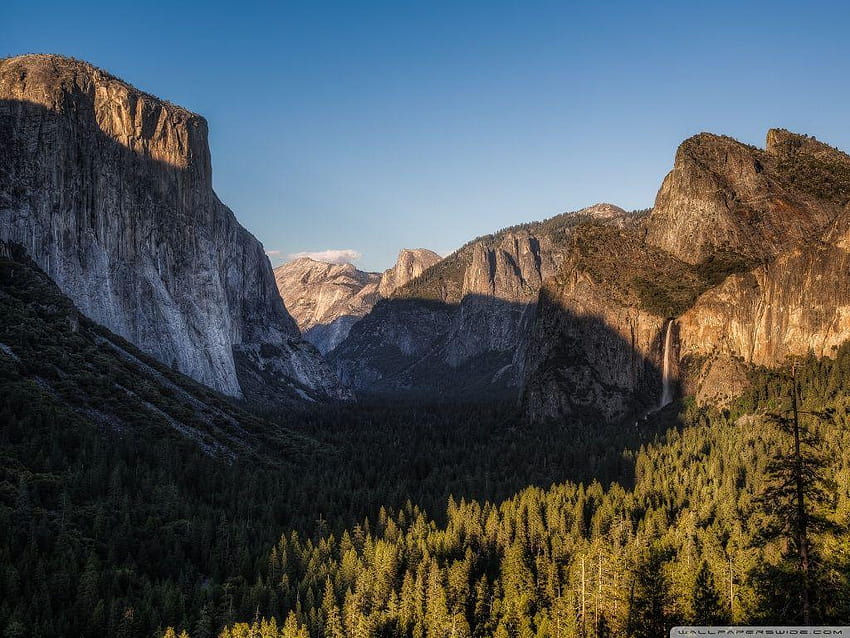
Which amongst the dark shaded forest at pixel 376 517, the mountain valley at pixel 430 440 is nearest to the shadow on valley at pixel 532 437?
the mountain valley at pixel 430 440

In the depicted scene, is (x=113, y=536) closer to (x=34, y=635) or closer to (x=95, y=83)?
(x=34, y=635)

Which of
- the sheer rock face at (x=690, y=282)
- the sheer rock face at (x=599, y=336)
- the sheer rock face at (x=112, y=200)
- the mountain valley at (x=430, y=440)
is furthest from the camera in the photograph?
the sheer rock face at (x=599, y=336)

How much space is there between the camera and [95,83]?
166375 millimetres

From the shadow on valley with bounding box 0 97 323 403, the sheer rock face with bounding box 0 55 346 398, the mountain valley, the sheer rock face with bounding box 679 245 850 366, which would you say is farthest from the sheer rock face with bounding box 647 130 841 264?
the sheer rock face with bounding box 0 55 346 398

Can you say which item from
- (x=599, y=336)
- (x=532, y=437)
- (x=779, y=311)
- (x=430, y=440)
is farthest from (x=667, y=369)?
(x=430, y=440)

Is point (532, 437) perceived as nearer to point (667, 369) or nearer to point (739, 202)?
point (667, 369)

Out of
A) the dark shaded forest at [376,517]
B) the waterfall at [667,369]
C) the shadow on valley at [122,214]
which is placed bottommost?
the dark shaded forest at [376,517]

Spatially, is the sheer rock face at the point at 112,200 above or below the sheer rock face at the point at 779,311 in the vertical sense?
above

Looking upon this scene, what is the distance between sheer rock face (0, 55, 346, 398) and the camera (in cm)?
14500

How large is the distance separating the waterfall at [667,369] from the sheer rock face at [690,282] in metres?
0.79

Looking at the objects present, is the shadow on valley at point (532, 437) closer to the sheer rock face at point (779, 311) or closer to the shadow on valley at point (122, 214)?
the sheer rock face at point (779, 311)

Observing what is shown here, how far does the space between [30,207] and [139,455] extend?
64.6 meters

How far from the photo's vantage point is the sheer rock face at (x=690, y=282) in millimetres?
150875

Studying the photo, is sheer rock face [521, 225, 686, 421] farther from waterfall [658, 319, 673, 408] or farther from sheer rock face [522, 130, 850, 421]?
waterfall [658, 319, 673, 408]
